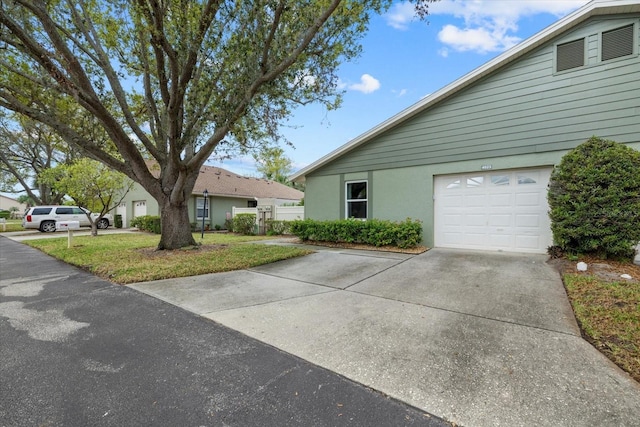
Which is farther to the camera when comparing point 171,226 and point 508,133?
point 171,226

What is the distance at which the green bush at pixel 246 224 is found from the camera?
15695 millimetres

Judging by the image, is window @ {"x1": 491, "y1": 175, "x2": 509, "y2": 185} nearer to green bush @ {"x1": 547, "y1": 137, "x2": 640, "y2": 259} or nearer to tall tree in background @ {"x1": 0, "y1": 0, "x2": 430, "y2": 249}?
green bush @ {"x1": 547, "y1": 137, "x2": 640, "y2": 259}

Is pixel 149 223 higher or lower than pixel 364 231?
lower

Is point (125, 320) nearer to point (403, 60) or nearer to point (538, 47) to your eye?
point (403, 60)

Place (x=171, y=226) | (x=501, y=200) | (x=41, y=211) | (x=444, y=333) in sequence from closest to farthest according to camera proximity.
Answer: (x=444, y=333) → (x=501, y=200) → (x=171, y=226) → (x=41, y=211)

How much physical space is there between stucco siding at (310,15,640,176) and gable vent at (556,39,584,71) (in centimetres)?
12

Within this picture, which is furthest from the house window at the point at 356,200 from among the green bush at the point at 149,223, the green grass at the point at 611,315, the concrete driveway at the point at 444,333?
the green bush at the point at 149,223

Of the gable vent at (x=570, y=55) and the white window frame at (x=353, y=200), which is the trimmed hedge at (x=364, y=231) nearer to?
the white window frame at (x=353, y=200)

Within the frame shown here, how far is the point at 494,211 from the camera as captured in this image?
26.0 ft

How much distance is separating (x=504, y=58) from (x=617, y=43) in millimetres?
2203

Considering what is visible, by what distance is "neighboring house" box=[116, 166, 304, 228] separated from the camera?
19.1 meters

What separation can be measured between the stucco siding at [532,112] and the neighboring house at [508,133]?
0.07ft

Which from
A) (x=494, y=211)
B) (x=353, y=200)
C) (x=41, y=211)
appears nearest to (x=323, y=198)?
(x=353, y=200)

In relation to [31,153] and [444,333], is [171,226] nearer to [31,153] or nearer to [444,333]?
[444,333]
